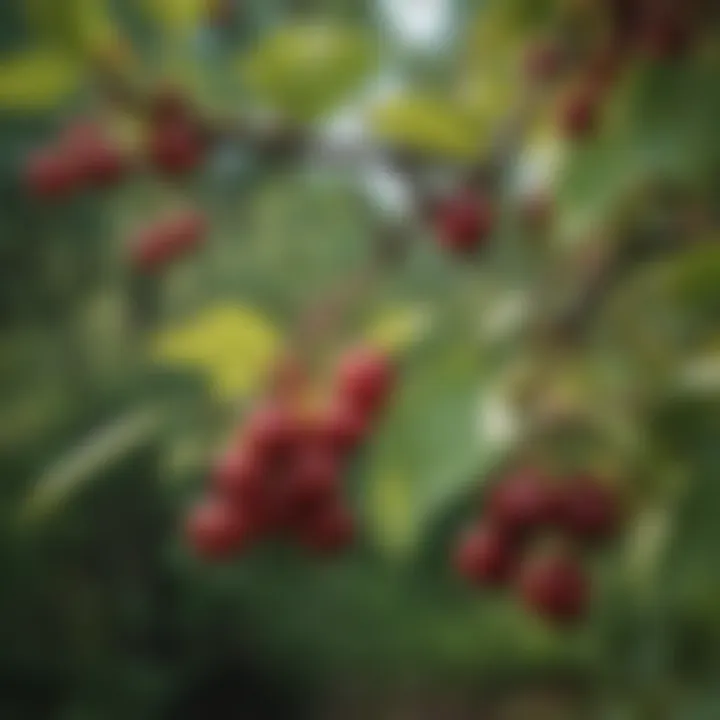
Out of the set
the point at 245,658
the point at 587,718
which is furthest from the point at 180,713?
the point at 587,718

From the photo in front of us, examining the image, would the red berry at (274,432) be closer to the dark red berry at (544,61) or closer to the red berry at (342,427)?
the red berry at (342,427)

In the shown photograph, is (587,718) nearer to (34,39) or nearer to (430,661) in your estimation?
(430,661)

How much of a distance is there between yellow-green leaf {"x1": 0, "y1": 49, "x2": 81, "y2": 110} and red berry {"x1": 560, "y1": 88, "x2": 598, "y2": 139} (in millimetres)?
157

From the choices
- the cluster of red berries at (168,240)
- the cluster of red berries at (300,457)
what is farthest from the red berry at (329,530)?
the cluster of red berries at (168,240)

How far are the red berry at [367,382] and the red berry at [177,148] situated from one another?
0.08 m

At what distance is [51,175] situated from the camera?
22.5 inches

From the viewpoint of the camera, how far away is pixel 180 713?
1.96ft

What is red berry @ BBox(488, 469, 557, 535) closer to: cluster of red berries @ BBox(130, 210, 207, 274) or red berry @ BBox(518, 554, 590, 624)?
red berry @ BBox(518, 554, 590, 624)

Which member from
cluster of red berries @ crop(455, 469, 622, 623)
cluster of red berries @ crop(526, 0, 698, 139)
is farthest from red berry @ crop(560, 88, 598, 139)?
cluster of red berries @ crop(455, 469, 622, 623)

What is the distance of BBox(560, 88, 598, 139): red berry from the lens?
47cm

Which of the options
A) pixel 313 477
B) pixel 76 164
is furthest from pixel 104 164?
pixel 313 477

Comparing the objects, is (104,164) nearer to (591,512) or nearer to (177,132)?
(177,132)

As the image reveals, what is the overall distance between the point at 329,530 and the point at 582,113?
0.16 metres

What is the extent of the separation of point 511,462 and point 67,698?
8.1 inches
